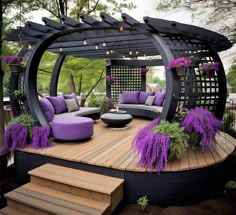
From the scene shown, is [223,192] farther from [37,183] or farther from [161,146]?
[37,183]

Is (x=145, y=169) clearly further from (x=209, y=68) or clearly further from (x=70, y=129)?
(x=209, y=68)

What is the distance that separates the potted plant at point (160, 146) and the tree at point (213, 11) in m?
3.45

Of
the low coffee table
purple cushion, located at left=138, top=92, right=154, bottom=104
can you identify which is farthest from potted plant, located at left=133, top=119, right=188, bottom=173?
purple cushion, located at left=138, top=92, right=154, bottom=104

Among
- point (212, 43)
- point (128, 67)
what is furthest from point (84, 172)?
point (128, 67)

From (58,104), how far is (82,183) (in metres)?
3.85

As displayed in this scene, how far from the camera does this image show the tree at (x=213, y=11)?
16.2ft

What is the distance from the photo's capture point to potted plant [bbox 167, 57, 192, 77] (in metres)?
3.40

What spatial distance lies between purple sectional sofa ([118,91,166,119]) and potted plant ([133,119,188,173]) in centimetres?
381

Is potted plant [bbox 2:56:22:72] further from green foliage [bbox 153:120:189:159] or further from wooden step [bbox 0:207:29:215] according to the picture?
green foliage [bbox 153:120:189:159]

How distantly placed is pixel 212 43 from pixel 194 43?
67cm

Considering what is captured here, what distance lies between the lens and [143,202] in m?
3.03

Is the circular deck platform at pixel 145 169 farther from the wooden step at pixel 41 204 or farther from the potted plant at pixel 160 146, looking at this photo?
the wooden step at pixel 41 204

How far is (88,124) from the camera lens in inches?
187

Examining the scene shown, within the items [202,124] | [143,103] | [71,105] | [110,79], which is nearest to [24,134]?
[71,105]
